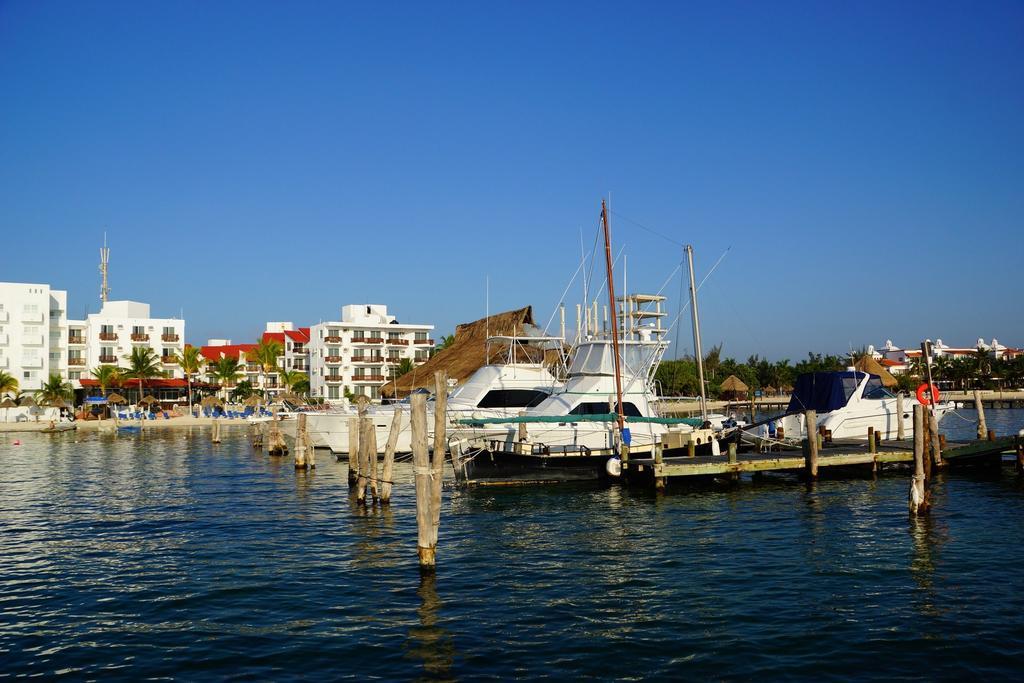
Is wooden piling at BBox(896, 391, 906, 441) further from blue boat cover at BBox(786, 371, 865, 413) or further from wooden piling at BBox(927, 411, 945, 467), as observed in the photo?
wooden piling at BBox(927, 411, 945, 467)

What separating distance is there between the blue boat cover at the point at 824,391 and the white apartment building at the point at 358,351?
232 ft

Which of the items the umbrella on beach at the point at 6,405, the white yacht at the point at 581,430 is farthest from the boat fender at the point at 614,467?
the umbrella on beach at the point at 6,405

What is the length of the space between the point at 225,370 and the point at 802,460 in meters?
85.1

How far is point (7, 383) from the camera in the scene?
85062 mm

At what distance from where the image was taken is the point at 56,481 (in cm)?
3603

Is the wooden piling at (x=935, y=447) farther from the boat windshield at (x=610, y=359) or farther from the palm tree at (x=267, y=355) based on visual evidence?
the palm tree at (x=267, y=355)

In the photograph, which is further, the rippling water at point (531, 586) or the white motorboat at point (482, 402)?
the white motorboat at point (482, 402)

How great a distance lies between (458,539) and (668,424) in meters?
14.4

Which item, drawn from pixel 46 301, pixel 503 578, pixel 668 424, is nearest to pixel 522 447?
pixel 668 424

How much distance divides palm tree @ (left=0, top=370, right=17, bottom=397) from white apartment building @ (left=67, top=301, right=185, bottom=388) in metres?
10.2

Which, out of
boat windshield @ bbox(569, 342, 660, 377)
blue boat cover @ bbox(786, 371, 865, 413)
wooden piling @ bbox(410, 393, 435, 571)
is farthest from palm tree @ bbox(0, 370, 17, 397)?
wooden piling @ bbox(410, 393, 435, 571)

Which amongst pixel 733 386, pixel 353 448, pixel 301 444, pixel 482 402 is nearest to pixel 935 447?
pixel 482 402

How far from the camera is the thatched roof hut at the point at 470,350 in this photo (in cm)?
5412

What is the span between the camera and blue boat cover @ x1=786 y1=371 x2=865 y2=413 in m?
37.2
